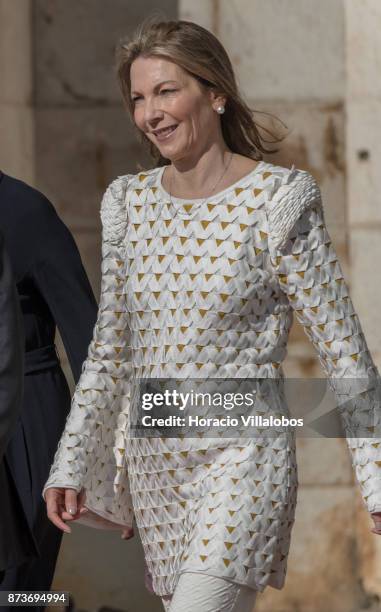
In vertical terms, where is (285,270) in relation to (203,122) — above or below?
below

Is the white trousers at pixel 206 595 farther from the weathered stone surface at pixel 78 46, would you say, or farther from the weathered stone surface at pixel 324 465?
the weathered stone surface at pixel 78 46

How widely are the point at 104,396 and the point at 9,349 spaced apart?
0.51 m

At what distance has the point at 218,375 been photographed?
450 cm

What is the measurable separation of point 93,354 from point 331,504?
128 inches

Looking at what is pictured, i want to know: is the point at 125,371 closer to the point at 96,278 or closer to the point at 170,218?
the point at 170,218

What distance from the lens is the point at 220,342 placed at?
4492mm

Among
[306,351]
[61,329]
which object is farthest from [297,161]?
[61,329]

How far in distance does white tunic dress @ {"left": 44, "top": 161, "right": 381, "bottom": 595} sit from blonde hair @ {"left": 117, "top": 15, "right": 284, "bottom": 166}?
0.66ft

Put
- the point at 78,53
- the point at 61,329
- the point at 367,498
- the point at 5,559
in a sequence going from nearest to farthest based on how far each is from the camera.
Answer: the point at 367,498 < the point at 5,559 < the point at 61,329 < the point at 78,53

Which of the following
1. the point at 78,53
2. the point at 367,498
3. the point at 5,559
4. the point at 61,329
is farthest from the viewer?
the point at 78,53

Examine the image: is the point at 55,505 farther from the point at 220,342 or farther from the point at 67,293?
the point at 67,293

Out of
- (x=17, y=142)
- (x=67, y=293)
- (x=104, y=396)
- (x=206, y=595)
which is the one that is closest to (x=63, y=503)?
(x=104, y=396)

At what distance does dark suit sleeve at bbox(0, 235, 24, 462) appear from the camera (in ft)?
14.0

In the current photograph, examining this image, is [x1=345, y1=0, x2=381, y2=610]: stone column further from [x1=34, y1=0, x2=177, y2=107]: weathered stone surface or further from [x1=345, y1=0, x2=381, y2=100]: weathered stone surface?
[x1=34, y1=0, x2=177, y2=107]: weathered stone surface
